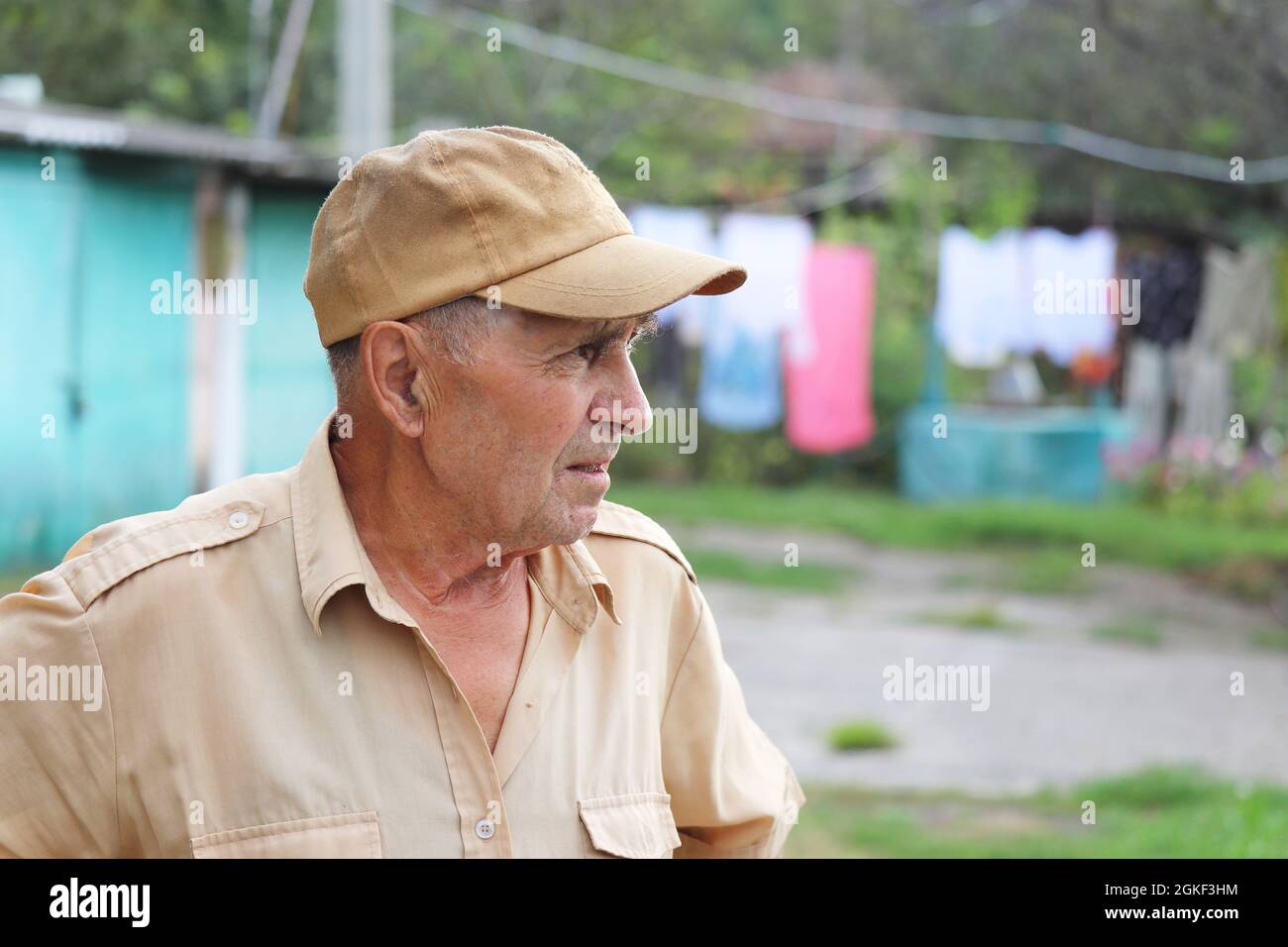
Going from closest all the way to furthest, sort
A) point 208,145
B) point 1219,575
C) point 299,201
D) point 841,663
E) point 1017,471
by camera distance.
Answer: point 841,663, point 208,145, point 299,201, point 1219,575, point 1017,471

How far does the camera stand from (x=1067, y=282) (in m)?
10.8

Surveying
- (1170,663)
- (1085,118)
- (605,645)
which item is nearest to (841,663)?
(1170,663)

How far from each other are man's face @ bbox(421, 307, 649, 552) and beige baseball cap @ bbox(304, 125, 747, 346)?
62 mm

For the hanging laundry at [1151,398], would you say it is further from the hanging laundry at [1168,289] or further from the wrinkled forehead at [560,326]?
the wrinkled forehead at [560,326]

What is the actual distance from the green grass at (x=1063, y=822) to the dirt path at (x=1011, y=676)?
26 centimetres

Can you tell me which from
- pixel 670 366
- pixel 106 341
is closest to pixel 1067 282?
pixel 670 366

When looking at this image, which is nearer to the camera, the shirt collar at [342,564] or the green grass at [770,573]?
the shirt collar at [342,564]

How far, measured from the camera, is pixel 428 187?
1666mm

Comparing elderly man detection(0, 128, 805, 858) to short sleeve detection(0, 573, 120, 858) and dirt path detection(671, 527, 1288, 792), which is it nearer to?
short sleeve detection(0, 573, 120, 858)

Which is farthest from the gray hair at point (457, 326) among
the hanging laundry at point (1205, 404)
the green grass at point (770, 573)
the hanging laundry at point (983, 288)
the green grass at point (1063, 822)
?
the hanging laundry at point (1205, 404)

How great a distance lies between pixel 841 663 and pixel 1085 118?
13.8 m

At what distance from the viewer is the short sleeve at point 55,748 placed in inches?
61.2
